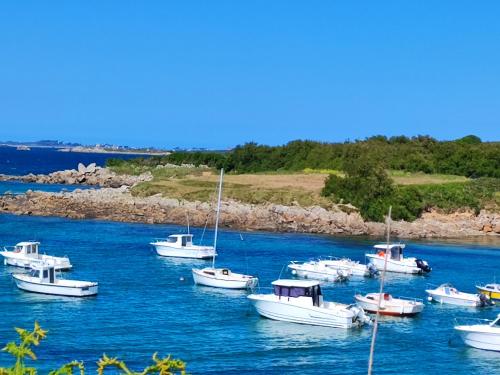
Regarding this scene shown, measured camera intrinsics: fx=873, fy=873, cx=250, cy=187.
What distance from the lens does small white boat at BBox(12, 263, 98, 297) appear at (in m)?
41.8

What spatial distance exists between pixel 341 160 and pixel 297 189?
2407 centimetres

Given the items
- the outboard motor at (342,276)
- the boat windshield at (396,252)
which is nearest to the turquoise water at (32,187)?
the boat windshield at (396,252)

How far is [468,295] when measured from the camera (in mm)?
44156

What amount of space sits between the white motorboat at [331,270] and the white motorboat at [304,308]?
462 inches

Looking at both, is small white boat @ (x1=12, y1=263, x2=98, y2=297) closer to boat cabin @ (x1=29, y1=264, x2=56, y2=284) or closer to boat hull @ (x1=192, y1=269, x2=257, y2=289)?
boat cabin @ (x1=29, y1=264, x2=56, y2=284)

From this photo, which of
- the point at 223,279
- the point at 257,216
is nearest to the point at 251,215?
the point at 257,216

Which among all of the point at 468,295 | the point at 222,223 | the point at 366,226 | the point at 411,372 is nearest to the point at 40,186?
the point at 222,223

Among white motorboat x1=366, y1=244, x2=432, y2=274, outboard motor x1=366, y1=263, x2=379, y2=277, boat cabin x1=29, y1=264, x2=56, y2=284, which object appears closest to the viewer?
boat cabin x1=29, y1=264, x2=56, y2=284

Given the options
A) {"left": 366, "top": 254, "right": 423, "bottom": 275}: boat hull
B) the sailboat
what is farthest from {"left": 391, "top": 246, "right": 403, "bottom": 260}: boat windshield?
the sailboat

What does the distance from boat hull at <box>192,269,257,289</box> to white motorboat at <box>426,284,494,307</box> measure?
9.40 meters

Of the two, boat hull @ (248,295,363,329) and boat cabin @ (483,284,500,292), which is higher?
boat cabin @ (483,284,500,292)

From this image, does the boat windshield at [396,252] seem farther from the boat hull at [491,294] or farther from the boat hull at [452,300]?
A: the boat hull at [452,300]

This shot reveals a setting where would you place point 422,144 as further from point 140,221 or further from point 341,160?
point 140,221

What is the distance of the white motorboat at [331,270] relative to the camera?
167ft
